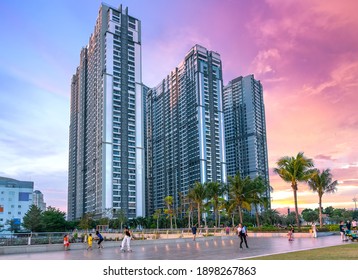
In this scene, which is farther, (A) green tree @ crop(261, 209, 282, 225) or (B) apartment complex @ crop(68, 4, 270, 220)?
(B) apartment complex @ crop(68, 4, 270, 220)

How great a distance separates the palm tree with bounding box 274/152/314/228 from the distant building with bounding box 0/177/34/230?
395 feet

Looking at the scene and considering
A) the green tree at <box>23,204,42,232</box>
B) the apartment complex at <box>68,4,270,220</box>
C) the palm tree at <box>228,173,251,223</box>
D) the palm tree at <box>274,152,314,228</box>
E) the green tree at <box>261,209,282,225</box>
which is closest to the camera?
the palm tree at <box>274,152,314,228</box>

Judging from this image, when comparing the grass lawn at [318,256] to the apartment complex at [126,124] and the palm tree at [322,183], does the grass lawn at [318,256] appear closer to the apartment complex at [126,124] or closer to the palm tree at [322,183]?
the palm tree at [322,183]

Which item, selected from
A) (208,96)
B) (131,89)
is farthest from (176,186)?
(131,89)

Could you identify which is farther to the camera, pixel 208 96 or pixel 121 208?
pixel 208 96

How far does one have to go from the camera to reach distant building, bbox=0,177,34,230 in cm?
14138

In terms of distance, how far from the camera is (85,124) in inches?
6796

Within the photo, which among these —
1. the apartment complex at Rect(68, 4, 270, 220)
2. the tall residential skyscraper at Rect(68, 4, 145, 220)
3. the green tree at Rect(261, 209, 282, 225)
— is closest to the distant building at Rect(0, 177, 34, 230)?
the apartment complex at Rect(68, 4, 270, 220)

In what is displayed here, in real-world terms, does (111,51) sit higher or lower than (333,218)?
higher

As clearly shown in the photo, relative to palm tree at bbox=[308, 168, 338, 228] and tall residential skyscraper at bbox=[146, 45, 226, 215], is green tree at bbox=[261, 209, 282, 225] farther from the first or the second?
palm tree at bbox=[308, 168, 338, 228]

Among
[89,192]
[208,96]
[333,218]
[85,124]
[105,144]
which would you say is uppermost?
[208,96]

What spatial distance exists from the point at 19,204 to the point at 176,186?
7640cm
